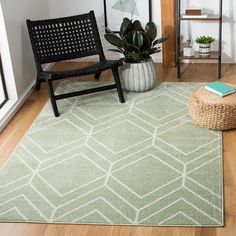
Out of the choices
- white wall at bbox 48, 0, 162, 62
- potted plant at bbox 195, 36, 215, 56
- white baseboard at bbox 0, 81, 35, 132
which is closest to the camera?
white baseboard at bbox 0, 81, 35, 132

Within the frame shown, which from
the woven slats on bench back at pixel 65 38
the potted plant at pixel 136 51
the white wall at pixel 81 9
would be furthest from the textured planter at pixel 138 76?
the white wall at pixel 81 9

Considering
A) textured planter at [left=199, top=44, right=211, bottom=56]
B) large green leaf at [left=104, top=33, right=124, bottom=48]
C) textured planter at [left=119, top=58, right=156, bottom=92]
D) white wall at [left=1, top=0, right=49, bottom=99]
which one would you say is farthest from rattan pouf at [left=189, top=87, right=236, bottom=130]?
white wall at [left=1, top=0, right=49, bottom=99]

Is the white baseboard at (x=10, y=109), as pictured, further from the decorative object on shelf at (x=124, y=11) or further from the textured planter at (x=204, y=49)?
the textured planter at (x=204, y=49)

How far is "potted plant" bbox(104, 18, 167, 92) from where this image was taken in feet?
13.1

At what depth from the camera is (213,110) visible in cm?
337

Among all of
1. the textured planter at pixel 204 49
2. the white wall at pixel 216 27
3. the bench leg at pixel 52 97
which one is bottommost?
the bench leg at pixel 52 97

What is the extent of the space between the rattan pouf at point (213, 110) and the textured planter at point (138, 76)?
67 cm

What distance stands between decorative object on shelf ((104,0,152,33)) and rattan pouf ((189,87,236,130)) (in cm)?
146

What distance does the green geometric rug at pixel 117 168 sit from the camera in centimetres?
267

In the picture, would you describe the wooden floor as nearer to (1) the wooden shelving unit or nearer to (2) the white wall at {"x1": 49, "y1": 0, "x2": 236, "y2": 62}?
(1) the wooden shelving unit

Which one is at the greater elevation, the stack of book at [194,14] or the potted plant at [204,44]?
the stack of book at [194,14]

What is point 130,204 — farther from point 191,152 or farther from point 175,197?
point 191,152

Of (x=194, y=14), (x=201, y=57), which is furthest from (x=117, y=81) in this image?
(x=194, y=14)

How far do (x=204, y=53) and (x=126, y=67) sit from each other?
82cm
